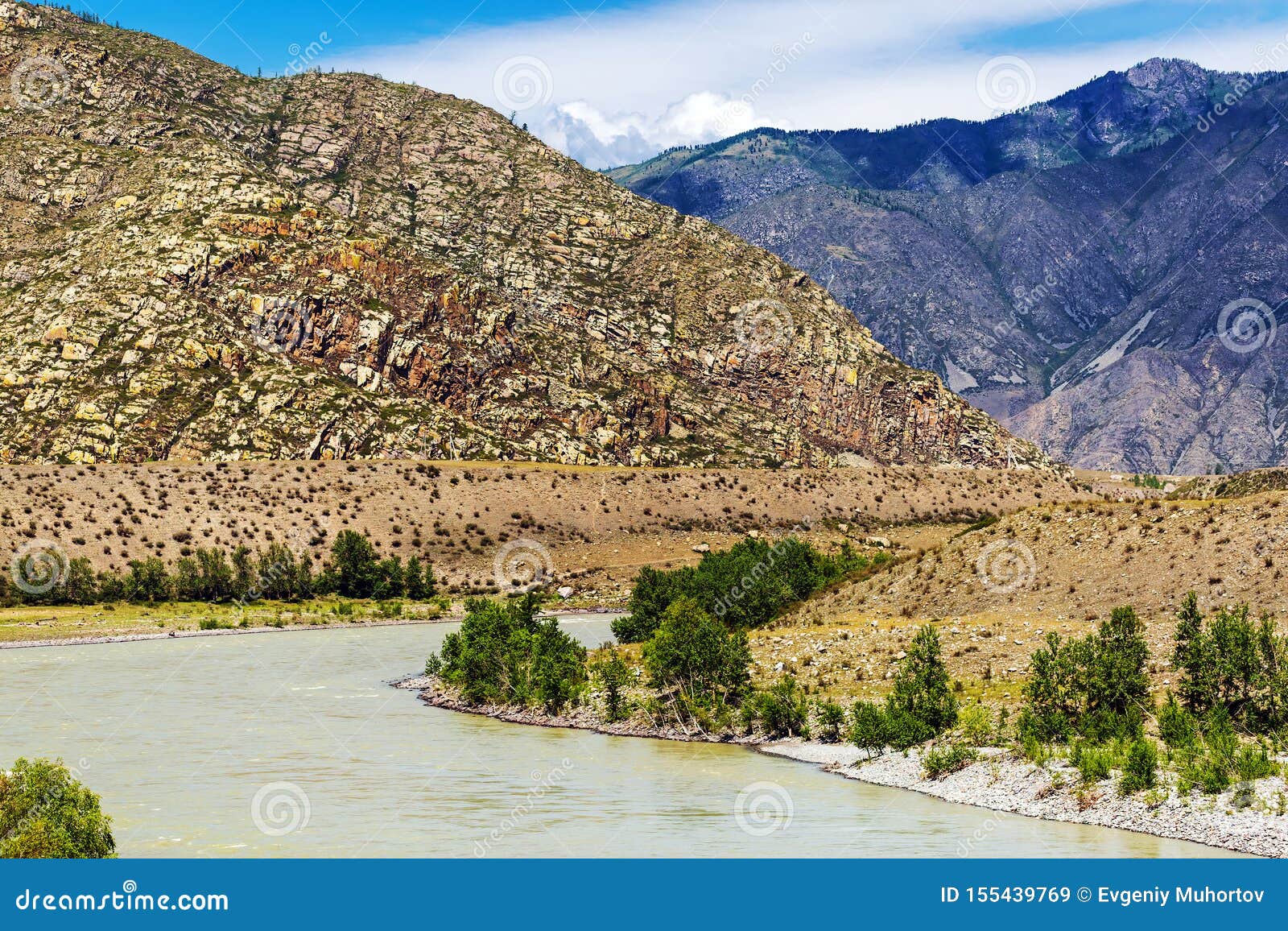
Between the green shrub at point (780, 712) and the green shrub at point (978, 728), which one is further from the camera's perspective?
the green shrub at point (780, 712)

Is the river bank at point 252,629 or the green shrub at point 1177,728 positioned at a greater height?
the green shrub at point 1177,728

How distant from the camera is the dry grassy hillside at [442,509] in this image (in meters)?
85.4

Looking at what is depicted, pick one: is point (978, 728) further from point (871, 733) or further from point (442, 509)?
point (442, 509)

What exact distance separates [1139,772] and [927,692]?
8411 millimetres

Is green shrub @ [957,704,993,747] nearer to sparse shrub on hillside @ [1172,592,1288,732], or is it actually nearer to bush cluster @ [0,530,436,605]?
sparse shrub on hillside @ [1172,592,1288,732]

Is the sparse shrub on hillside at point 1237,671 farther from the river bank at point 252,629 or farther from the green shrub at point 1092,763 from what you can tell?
the river bank at point 252,629

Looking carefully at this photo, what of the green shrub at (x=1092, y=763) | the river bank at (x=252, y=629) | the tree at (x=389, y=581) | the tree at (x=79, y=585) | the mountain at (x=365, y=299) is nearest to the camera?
the green shrub at (x=1092, y=763)

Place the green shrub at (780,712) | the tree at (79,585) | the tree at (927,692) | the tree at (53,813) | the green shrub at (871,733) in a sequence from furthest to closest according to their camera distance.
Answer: the tree at (79,585), the green shrub at (780,712), the tree at (927,692), the green shrub at (871,733), the tree at (53,813)

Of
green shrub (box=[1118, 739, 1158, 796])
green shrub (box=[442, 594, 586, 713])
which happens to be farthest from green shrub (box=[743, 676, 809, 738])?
green shrub (box=[1118, 739, 1158, 796])

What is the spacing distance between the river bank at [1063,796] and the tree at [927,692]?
1.54 metres

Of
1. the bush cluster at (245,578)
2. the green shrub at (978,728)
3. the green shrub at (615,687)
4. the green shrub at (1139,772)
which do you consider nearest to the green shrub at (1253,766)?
the green shrub at (1139,772)

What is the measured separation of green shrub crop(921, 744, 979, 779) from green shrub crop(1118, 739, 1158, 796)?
4532 mm

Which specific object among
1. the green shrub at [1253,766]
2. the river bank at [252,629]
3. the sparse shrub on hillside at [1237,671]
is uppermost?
the sparse shrub on hillside at [1237,671]

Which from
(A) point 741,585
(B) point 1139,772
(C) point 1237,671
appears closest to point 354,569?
(A) point 741,585
